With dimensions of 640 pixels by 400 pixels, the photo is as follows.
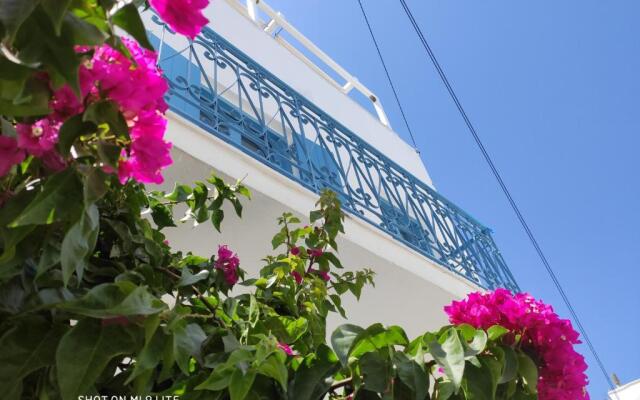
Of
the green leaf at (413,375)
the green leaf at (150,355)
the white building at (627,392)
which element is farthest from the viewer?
the white building at (627,392)

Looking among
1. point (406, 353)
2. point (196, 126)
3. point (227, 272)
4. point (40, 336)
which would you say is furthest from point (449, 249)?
point (40, 336)

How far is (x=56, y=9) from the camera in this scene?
604 millimetres

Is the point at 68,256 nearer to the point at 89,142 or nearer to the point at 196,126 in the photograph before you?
the point at 89,142

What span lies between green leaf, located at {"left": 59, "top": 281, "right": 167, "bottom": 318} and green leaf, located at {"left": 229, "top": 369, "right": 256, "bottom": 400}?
0.17 m

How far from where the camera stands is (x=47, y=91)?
0.74 metres

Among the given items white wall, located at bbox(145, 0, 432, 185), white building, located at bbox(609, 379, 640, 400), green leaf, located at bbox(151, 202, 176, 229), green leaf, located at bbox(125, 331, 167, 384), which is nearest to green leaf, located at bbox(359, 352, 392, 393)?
green leaf, located at bbox(125, 331, 167, 384)

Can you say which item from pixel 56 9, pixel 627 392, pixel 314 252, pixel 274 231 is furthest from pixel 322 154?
pixel 627 392

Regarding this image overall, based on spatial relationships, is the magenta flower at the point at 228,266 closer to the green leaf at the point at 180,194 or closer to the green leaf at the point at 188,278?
the green leaf at the point at 188,278

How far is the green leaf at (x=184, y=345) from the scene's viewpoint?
35.1 inches

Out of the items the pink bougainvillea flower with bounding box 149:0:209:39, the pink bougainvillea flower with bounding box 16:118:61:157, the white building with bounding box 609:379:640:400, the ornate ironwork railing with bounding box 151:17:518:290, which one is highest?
the white building with bounding box 609:379:640:400

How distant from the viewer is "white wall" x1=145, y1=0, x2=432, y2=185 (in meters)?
6.64

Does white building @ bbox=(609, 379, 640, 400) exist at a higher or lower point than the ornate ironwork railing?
higher

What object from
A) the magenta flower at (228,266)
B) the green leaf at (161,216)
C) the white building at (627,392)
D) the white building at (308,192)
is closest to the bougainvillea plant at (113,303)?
the magenta flower at (228,266)

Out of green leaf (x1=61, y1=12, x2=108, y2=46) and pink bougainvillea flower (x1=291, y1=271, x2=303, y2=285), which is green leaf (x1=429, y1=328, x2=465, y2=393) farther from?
pink bougainvillea flower (x1=291, y1=271, x2=303, y2=285)
